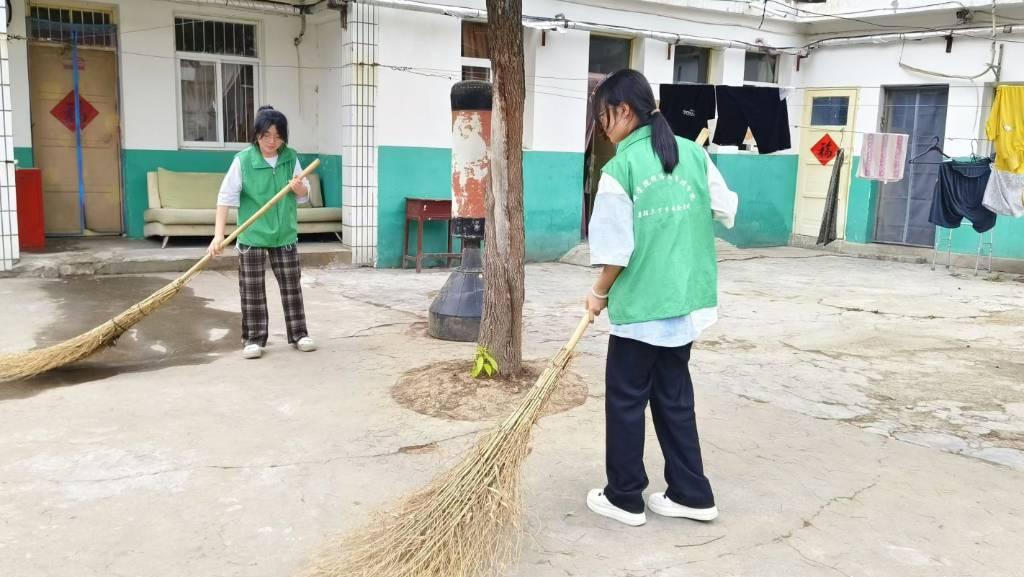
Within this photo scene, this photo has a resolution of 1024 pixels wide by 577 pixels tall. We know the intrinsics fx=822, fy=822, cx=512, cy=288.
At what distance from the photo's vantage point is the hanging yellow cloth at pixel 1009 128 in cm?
964

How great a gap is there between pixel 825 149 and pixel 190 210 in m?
8.96

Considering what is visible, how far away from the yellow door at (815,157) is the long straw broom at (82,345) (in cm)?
945

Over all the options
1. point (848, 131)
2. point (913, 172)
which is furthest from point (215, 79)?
point (913, 172)

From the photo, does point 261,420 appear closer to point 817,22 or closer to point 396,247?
point 396,247

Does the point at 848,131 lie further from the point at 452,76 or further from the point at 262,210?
the point at 262,210

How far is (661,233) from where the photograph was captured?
115 inches

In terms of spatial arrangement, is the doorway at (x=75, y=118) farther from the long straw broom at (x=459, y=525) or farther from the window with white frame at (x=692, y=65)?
the long straw broom at (x=459, y=525)

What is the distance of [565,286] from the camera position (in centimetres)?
870

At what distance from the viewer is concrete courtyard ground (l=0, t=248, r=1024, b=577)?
9.45 feet

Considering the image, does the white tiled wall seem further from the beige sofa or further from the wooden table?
the wooden table

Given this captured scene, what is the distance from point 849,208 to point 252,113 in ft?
27.8

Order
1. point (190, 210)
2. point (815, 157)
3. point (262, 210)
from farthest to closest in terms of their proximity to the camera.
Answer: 1. point (815, 157)
2. point (190, 210)
3. point (262, 210)

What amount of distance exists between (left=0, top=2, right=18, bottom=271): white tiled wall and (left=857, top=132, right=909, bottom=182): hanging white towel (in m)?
9.93

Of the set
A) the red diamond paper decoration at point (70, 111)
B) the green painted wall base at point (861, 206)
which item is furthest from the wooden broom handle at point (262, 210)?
the green painted wall base at point (861, 206)
